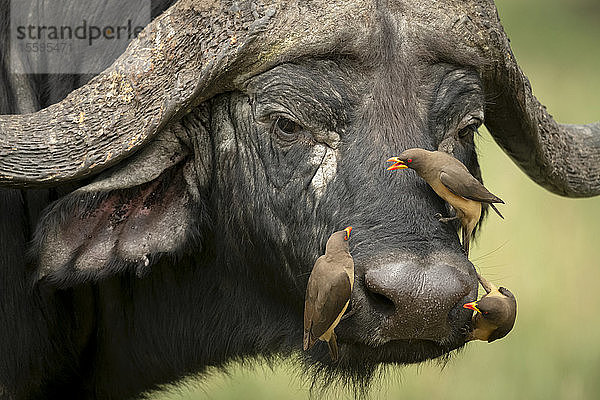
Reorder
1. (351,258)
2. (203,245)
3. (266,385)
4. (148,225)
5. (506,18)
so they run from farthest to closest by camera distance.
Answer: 1. (506,18)
2. (266,385)
3. (203,245)
4. (148,225)
5. (351,258)

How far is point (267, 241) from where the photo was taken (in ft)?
11.6

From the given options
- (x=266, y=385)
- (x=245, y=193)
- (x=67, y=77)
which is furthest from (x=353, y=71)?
(x=266, y=385)

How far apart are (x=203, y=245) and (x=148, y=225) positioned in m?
0.31

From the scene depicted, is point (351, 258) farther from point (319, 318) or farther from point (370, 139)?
point (370, 139)

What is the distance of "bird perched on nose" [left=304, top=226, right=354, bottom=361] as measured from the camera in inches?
116

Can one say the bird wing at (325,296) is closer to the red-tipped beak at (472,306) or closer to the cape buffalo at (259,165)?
the cape buffalo at (259,165)

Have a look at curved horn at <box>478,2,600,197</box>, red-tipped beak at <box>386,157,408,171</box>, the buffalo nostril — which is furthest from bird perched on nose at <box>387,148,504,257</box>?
curved horn at <box>478,2,600,197</box>

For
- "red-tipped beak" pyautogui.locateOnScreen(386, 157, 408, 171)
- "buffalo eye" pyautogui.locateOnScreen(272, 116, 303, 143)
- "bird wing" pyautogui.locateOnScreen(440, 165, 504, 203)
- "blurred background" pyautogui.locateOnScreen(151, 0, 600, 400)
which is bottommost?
"blurred background" pyautogui.locateOnScreen(151, 0, 600, 400)

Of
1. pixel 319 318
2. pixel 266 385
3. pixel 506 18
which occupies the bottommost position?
pixel 266 385

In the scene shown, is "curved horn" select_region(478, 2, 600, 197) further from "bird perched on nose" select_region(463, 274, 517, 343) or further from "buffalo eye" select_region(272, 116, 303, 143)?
"bird perched on nose" select_region(463, 274, 517, 343)

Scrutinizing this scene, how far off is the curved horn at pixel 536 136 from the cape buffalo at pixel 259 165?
2 centimetres

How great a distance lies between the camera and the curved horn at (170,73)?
3260 millimetres

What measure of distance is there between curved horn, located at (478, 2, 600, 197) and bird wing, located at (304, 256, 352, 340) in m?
1.11

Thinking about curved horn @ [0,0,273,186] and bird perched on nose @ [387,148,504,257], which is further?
curved horn @ [0,0,273,186]
